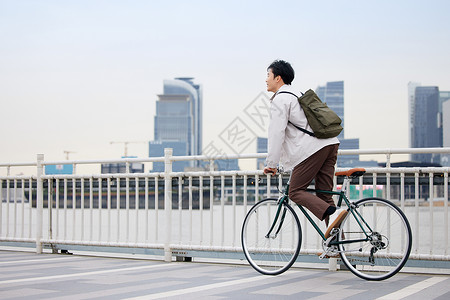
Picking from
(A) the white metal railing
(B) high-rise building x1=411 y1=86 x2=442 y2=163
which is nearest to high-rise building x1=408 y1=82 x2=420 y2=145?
(B) high-rise building x1=411 y1=86 x2=442 y2=163

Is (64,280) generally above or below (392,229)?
below

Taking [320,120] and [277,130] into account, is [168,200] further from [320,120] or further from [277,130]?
[320,120]

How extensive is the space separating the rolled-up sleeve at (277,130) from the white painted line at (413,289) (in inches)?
49.8

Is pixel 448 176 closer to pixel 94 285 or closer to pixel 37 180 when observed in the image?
pixel 94 285

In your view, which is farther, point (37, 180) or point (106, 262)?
point (37, 180)

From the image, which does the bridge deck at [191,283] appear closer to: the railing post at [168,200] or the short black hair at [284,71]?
the railing post at [168,200]

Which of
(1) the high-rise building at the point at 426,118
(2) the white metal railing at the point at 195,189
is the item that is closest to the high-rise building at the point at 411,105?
(1) the high-rise building at the point at 426,118

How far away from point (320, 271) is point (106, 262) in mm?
2229

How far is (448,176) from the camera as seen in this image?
496cm

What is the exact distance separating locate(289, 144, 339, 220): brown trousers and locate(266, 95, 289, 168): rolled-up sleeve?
7.6 inches

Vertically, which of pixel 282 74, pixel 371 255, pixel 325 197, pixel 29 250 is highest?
pixel 282 74

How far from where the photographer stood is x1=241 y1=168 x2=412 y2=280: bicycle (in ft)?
13.6

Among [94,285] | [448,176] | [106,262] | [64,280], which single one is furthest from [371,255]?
[106,262]

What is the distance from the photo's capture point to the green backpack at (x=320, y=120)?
4.24m
